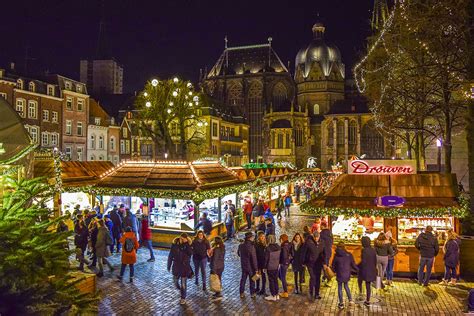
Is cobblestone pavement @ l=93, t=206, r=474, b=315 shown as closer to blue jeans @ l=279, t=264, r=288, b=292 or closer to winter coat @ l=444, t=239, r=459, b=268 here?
blue jeans @ l=279, t=264, r=288, b=292

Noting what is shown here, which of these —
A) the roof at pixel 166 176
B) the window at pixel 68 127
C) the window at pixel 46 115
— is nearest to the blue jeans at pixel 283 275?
the roof at pixel 166 176

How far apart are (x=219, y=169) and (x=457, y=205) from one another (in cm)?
1162

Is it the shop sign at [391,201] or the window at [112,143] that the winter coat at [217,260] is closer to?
the shop sign at [391,201]

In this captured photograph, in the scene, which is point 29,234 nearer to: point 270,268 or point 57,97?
point 270,268

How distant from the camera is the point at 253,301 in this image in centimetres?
1128

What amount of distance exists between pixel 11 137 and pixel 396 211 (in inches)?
431

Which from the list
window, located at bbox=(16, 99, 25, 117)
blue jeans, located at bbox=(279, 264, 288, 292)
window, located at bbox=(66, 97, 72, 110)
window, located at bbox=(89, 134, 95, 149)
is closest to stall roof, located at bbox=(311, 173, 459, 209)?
blue jeans, located at bbox=(279, 264, 288, 292)

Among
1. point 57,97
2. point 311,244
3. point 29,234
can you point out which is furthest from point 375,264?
point 57,97

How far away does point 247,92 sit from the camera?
261 feet

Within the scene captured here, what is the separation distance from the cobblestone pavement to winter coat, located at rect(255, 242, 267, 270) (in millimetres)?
873

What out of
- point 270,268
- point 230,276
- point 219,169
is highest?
point 219,169

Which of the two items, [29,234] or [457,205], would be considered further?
[457,205]

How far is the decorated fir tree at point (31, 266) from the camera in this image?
5109 millimetres

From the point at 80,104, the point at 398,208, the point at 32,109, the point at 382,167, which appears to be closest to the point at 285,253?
the point at 398,208
